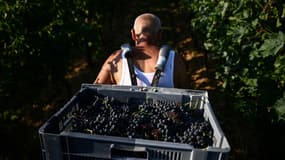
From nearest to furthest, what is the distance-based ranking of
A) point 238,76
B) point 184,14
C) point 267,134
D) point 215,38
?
1. point 238,76
2. point 267,134
3. point 215,38
4. point 184,14

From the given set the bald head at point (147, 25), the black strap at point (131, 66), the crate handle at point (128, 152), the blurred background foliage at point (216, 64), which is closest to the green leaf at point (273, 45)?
the blurred background foliage at point (216, 64)

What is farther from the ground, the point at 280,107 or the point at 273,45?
the point at 273,45

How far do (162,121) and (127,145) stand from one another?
32cm

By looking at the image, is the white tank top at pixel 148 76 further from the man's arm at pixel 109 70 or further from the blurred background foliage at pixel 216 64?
the blurred background foliage at pixel 216 64

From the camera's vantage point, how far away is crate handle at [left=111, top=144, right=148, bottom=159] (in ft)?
5.55

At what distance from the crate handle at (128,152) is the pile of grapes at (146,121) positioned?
4.1 inches

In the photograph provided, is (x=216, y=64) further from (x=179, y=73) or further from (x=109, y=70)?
(x=109, y=70)

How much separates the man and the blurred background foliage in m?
0.68

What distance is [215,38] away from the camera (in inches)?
163

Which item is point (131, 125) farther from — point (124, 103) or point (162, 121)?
point (124, 103)

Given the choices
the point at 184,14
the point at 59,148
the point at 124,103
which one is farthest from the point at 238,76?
the point at 184,14

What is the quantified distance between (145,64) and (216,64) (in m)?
1.88

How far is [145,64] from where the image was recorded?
2738 mm

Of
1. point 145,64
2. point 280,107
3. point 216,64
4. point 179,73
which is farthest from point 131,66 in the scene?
point 216,64
